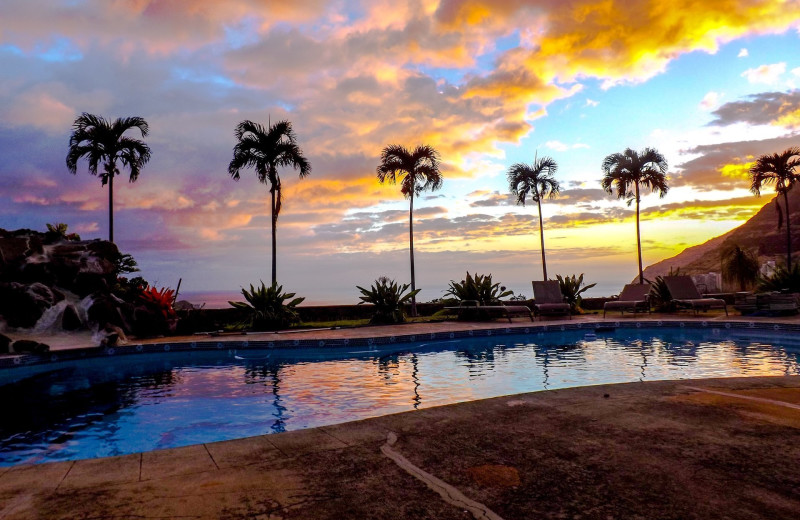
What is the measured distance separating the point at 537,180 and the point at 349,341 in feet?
46.4

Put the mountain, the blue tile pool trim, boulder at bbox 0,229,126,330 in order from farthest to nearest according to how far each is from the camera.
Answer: the mountain, boulder at bbox 0,229,126,330, the blue tile pool trim

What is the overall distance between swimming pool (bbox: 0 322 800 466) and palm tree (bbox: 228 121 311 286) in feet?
24.0

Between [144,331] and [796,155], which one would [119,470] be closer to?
[144,331]

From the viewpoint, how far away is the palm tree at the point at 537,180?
2177 cm

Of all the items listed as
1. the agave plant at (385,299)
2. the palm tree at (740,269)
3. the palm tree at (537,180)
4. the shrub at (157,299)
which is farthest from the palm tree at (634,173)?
the shrub at (157,299)

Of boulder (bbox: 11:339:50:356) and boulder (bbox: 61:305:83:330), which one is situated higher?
boulder (bbox: 61:305:83:330)

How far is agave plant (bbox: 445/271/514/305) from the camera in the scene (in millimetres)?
15773

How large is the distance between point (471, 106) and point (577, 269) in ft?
27.0

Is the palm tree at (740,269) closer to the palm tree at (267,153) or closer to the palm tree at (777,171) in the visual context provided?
the palm tree at (777,171)

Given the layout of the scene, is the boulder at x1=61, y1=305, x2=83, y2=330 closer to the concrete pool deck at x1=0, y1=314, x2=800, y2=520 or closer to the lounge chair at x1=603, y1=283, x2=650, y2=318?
the concrete pool deck at x1=0, y1=314, x2=800, y2=520

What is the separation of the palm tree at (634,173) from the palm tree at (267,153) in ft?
45.0

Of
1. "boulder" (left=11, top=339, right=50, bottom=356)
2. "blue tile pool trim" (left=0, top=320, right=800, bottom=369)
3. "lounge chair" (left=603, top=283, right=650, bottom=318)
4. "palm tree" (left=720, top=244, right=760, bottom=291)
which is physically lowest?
"blue tile pool trim" (left=0, top=320, right=800, bottom=369)

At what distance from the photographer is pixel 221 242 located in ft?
87.5

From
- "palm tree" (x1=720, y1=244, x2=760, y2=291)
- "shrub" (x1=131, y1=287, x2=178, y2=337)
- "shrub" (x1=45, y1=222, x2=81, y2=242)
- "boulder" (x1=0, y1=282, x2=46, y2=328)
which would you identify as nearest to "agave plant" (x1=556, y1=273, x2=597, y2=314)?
"palm tree" (x1=720, y1=244, x2=760, y2=291)
